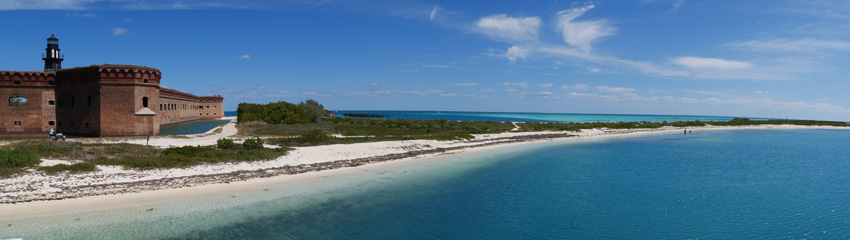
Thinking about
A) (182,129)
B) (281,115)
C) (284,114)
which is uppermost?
(284,114)

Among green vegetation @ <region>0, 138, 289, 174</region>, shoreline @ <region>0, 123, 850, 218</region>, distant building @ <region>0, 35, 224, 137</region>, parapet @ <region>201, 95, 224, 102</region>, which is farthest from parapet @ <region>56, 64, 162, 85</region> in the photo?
parapet @ <region>201, 95, 224, 102</region>

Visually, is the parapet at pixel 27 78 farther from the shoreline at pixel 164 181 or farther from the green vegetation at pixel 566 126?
the green vegetation at pixel 566 126

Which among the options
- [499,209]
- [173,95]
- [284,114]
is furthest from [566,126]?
[173,95]

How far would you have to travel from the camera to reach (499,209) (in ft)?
46.4

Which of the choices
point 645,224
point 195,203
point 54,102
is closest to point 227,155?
point 195,203

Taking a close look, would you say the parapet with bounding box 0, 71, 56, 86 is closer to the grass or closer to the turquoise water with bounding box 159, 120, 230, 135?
the turquoise water with bounding box 159, 120, 230, 135

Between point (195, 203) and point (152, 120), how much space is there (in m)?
21.1

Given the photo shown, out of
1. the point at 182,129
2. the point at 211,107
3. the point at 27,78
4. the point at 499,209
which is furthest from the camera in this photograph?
the point at 211,107

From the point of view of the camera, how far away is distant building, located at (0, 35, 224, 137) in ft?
93.8

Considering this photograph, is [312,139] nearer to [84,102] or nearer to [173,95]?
[84,102]

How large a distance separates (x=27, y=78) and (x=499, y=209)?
38.3 metres

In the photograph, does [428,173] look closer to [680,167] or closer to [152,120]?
[680,167]

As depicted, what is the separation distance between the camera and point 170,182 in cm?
1570

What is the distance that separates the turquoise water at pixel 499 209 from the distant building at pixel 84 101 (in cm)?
2013
